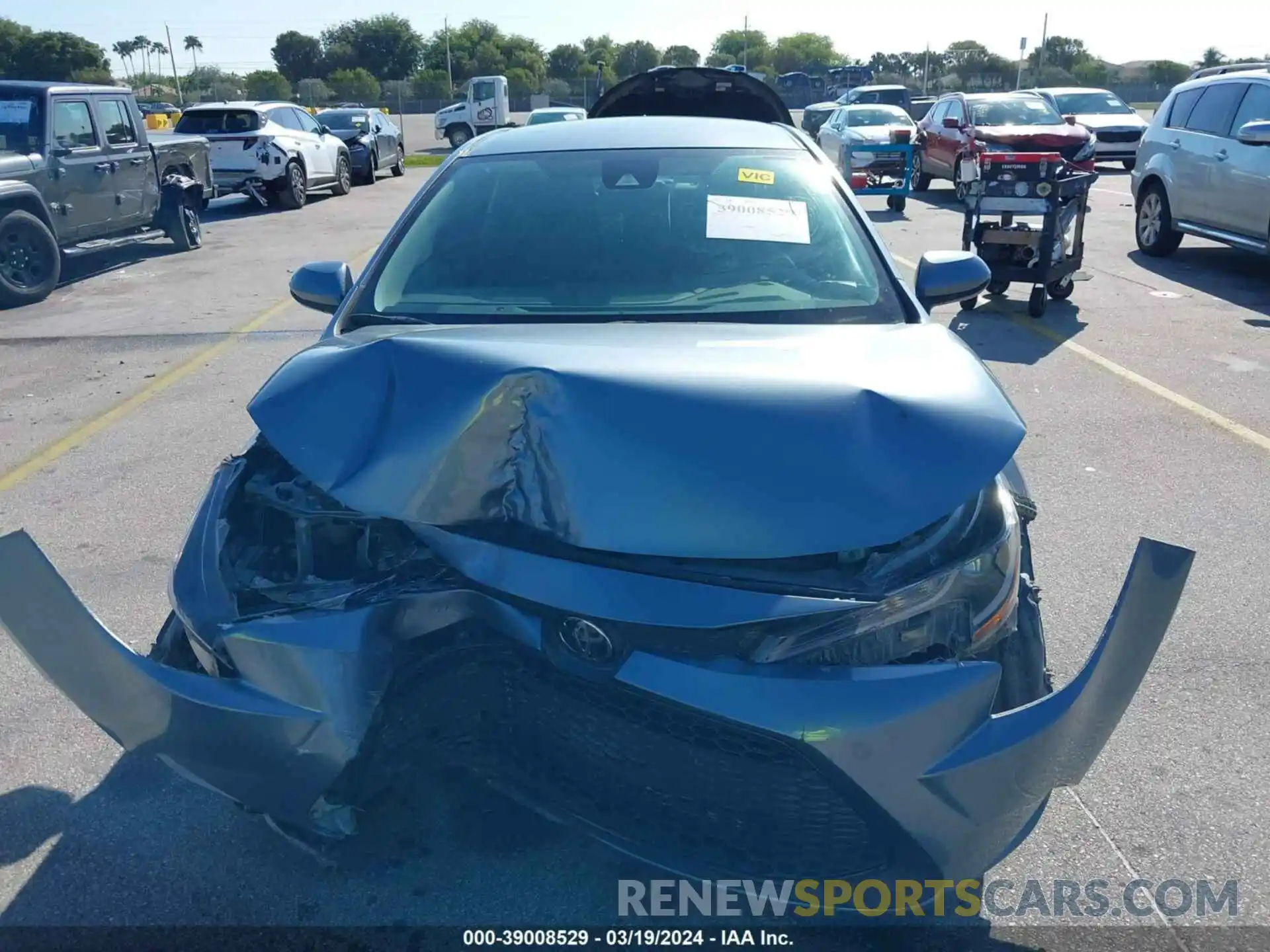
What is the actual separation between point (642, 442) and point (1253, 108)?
10624mm

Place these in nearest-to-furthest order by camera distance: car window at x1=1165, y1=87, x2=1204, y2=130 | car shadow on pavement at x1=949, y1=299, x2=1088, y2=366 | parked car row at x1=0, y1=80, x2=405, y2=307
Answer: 1. car shadow on pavement at x1=949, y1=299, x2=1088, y2=366
2. parked car row at x1=0, y1=80, x2=405, y2=307
3. car window at x1=1165, y1=87, x2=1204, y2=130

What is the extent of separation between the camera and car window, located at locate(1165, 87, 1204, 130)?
11.2m

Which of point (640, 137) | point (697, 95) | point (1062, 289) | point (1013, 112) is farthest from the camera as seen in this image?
point (1013, 112)

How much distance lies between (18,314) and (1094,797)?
1033 centimetres

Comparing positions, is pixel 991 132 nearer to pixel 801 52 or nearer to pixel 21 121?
pixel 21 121

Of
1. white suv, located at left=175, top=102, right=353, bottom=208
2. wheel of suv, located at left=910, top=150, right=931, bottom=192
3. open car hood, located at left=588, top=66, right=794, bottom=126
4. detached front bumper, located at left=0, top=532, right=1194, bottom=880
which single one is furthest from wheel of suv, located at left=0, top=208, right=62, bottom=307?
wheel of suv, located at left=910, top=150, right=931, bottom=192

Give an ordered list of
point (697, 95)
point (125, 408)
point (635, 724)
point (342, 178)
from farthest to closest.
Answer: point (342, 178), point (697, 95), point (125, 408), point (635, 724)

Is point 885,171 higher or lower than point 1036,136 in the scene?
lower

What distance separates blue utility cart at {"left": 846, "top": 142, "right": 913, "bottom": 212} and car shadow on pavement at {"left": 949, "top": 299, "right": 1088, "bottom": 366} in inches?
268

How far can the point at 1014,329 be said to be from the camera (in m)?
8.76

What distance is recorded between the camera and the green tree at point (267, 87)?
67.4m

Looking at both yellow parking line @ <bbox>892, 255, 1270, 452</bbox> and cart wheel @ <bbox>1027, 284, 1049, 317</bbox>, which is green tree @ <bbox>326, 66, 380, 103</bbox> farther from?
yellow parking line @ <bbox>892, 255, 1270, 452</bbox>

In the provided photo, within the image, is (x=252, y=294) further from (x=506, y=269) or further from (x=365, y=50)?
(x=365, y=50)

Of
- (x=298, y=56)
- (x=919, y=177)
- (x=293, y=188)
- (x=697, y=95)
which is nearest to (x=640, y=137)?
(x=697, y=95)
